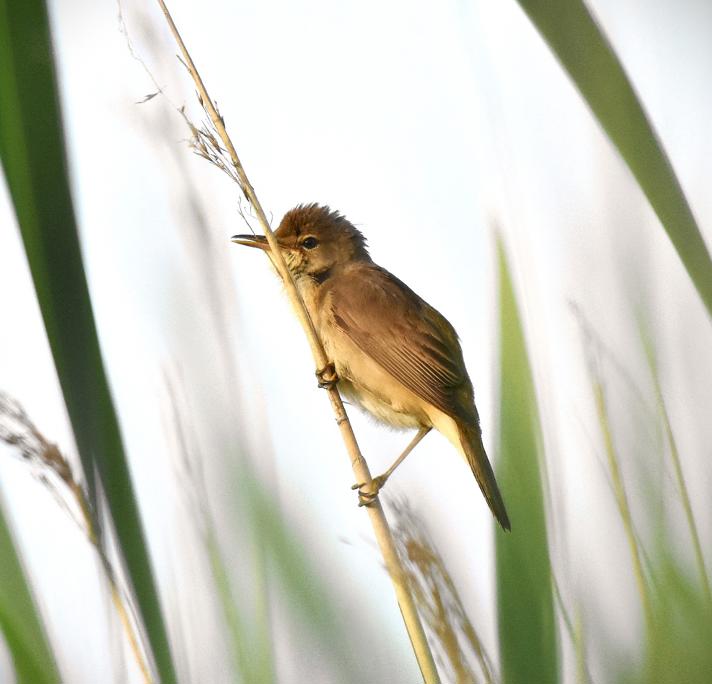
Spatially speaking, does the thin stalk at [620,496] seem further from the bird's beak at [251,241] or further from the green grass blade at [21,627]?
the bird's beak at [251,241]

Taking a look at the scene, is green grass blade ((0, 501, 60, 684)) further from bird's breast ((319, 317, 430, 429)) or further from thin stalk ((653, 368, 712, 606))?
bird's breast ((319, 317, 430, 429))

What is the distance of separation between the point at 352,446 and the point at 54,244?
0.69 m

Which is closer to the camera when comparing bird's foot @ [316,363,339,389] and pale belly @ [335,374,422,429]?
bird's foot @ [316,363,339,389]

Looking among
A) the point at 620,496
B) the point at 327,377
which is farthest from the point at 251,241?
the point at 620,496

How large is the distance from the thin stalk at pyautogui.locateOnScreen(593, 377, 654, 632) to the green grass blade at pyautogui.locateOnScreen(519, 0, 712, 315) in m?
0.19

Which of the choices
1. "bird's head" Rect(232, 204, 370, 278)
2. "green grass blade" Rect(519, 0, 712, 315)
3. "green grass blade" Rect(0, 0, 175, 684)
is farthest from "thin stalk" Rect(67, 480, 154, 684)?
"bird's head" Rect(232, 204, 370, 278)

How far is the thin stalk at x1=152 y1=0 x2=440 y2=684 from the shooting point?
1.12m

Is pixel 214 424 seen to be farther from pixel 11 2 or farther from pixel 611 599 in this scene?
pixel 11 2

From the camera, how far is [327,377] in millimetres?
2467

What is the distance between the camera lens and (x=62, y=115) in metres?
1.23

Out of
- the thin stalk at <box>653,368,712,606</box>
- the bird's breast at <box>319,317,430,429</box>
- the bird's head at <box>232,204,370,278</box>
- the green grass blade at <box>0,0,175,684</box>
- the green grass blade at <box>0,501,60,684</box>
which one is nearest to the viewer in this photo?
the thin stalk at <box>653,368,712,606</box>

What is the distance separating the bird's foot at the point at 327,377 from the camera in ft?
7.31

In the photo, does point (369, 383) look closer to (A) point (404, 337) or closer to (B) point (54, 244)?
(A) point (404, 337)

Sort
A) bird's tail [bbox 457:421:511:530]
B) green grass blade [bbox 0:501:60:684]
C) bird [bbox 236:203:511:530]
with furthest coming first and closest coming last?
1. bird [bbox 236:203:511:530]
2. bird's tail [bbox 457:421:511:530]
3. green grass blade [bbox 0:501:60:684]
